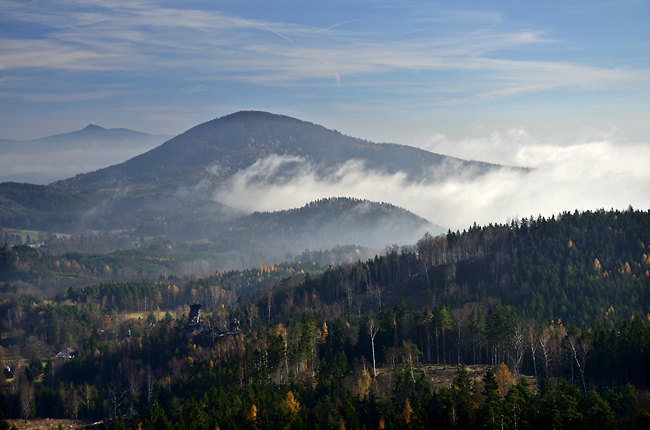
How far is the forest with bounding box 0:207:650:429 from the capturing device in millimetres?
73562

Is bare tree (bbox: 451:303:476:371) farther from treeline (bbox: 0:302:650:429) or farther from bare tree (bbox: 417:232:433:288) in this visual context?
bare tree (bbox: 417:232:433:288)

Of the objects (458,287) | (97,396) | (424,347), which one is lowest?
(97,396)

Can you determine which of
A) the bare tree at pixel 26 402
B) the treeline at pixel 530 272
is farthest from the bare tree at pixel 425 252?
the bare tree at pixel 26 402

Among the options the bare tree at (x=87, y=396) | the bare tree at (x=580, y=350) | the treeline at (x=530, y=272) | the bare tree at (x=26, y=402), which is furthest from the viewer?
the treeline at (x=530, y=272)

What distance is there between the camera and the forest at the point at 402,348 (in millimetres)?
73562

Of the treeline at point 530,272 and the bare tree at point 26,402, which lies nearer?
the bare tree at point 26,402

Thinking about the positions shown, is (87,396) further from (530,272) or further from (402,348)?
(530,272)

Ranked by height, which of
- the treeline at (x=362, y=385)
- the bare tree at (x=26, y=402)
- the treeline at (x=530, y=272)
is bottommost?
the bare tree at (x=26, y=402)

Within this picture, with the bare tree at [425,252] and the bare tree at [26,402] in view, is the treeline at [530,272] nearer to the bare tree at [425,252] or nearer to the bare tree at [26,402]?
the bare tree at [425,252]

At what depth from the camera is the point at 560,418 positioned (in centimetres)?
6431

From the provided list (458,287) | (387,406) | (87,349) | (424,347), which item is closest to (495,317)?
(424,347)

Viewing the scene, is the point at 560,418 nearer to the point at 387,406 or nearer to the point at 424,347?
the point at 387,406

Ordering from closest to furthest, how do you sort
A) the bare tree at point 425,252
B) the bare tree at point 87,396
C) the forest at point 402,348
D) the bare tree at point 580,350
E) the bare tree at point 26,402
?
the forest at point 402,348 < the bare tree at point 580,350 < the bare tree at point 26,402 < the bare tree at point 87,396 < the bare tree at point 425,252

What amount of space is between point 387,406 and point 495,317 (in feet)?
101
